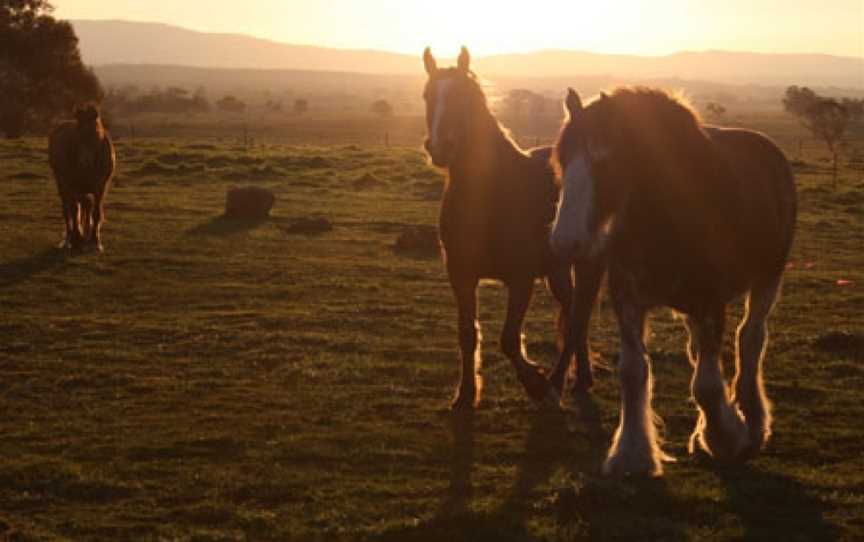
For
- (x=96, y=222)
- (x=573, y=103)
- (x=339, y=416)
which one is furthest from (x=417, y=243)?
(x=573, y=103)

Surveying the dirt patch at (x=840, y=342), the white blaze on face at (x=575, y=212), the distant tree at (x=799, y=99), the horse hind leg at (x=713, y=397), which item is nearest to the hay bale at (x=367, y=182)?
the dirt patch at (x=840, y=342)

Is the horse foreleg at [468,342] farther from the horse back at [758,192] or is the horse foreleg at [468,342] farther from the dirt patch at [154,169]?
the dirt patch at [154,169]

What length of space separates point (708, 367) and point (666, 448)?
1.35 m

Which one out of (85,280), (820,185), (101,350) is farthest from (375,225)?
(820,185)

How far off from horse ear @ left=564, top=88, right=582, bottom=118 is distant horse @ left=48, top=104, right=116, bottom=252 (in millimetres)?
13752

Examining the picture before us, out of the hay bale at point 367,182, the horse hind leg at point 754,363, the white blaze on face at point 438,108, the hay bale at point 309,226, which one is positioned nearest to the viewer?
the horse hind leg at point 754,363

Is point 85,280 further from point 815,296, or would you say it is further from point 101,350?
point 815,296

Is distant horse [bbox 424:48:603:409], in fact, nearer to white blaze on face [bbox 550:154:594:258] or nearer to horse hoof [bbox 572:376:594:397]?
horse hoof [bbox 572:376:594:397]

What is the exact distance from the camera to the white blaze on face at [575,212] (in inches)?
234

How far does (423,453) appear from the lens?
7988mm

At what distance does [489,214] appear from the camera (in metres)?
8.65

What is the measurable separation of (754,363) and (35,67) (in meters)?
51.3

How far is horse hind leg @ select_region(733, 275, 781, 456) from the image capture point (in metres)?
7.79

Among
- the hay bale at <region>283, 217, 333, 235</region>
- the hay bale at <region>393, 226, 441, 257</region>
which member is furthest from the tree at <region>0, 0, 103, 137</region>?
the hay bale at <region>393, 226, 441, 257</region>
